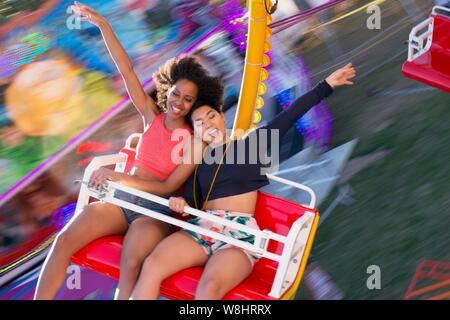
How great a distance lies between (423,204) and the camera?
396 cm

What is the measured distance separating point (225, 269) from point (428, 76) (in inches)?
39.5

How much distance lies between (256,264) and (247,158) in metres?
0.40

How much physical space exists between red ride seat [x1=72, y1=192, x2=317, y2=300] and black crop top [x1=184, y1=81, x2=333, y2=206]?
0.13 metres

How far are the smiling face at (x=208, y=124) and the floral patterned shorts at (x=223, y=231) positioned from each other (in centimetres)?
27

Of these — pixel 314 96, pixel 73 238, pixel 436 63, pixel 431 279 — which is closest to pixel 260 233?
pixel 314 96

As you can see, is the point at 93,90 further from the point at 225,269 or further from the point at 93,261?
the point at 225,269

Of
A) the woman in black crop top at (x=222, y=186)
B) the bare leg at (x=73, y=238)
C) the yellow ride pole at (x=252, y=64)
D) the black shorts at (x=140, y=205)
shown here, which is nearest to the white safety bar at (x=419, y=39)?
the woman in black crop top at (x=222, y=186)

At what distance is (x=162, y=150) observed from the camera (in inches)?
135

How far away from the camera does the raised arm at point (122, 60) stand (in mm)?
3480

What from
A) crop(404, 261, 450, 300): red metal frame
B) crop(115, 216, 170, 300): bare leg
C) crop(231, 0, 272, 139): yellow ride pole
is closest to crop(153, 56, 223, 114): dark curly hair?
crop(231, 0, 272, 139): yellow ride pole

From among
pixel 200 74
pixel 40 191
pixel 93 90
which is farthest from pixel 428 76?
pixel 40 191

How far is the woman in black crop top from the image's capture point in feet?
10.3

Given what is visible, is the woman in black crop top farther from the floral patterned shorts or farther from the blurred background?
the blurred background

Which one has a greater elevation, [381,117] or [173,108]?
[173,108]
